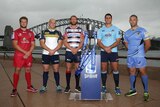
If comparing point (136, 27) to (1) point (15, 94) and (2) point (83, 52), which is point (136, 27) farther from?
(1) point (15, 94)

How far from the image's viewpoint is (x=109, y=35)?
616 cm

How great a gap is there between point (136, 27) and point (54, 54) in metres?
2.01

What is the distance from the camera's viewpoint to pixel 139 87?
7.34m

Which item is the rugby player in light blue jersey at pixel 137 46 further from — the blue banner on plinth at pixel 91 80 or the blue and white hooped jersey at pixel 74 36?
the blue and white hooped jersey at pixel 74 36

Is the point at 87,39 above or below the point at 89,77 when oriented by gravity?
above

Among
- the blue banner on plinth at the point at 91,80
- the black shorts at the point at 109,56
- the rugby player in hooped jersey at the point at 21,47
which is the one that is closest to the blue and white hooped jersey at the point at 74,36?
the black shorts at the point at 109,56

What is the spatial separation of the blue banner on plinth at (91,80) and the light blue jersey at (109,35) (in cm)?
60

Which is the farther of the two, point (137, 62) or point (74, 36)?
point (74, 36)

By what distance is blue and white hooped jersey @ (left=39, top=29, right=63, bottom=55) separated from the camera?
20.8 ft

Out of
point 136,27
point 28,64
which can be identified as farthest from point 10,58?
point 136,27

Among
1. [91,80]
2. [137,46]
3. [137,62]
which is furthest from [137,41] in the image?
[91,80]

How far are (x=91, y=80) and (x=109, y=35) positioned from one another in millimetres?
1181

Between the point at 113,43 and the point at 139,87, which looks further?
the point at 139,87

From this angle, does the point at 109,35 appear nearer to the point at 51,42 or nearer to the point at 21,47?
the point at 51,42
